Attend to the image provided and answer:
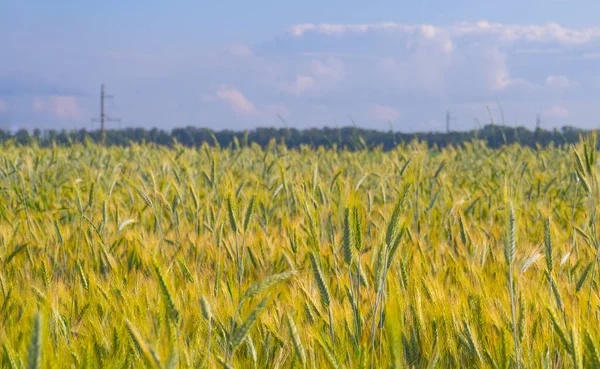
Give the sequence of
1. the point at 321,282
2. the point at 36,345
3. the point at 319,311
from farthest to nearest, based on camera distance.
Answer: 1. the point at 319,311
2. the point at 321,282
3. the point at 36,345

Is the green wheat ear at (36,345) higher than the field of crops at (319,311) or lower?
higher

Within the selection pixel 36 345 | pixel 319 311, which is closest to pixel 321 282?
pixel 319 311

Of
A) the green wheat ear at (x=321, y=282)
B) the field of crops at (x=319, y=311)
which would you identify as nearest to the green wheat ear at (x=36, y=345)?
the field of crops at (x=319, y=311)

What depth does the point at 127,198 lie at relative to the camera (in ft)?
16.9

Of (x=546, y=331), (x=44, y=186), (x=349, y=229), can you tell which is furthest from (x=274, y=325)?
(x=44, y=186)

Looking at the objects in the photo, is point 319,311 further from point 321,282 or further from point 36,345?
point 36,345

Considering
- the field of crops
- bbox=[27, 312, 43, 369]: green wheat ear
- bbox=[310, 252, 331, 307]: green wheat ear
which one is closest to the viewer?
bbox=[27, 312, 43, 369]: green wheat ear

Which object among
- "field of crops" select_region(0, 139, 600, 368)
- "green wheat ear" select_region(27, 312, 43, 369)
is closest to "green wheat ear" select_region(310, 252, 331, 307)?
"field of crops" select_region(0, 139, 600, 368)

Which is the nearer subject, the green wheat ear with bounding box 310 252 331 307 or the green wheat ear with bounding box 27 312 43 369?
the green wheat ear with bounding box 27 312 43 369

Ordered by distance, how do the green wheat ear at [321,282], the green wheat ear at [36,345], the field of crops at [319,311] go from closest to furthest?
1. the green wheat ear at [36,345]
2. the field of crops at [319,311]
3. the green wheat ear at [321,282]

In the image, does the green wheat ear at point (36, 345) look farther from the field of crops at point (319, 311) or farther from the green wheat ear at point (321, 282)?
the green wheat ear at point (321, 282)

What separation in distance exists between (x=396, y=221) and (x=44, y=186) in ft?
15.0

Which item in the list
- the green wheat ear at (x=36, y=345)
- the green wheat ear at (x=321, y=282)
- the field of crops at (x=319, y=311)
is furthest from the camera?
the green wheat ear at (x=321, y=282)

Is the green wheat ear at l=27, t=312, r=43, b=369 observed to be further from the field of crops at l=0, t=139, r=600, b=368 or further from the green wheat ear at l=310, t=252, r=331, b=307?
the green wheat ear at l=310, t=252, r=331, b=307
